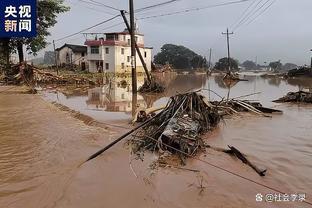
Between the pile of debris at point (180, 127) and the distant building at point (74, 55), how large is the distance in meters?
55.2

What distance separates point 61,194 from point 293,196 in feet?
13.3

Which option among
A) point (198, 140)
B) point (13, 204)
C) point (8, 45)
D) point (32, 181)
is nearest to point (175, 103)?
point (198, 140)

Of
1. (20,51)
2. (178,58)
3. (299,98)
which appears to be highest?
(178,58)

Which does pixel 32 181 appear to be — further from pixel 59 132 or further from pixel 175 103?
pixel 175 103

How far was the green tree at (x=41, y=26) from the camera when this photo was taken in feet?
131

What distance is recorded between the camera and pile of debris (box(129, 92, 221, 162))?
857 centimetres

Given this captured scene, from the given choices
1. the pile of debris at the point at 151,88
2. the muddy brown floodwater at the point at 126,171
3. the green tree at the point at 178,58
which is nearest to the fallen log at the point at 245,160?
the muddy brown floodwater at the point at 126,171

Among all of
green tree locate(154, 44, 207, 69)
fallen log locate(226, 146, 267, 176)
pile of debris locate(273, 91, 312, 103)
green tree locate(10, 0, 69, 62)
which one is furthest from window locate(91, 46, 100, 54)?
fallen log locate(226, 146, 267, 176)

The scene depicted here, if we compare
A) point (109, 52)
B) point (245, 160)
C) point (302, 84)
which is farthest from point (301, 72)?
point (245, 160)

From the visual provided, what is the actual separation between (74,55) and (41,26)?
1042 inches

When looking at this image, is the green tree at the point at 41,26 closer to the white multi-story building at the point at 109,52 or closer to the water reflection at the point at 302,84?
the white multi-story building at the point at 109,52

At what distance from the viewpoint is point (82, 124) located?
42.1ft

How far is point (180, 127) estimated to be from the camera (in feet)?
30.5

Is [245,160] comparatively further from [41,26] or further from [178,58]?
[178,58]
